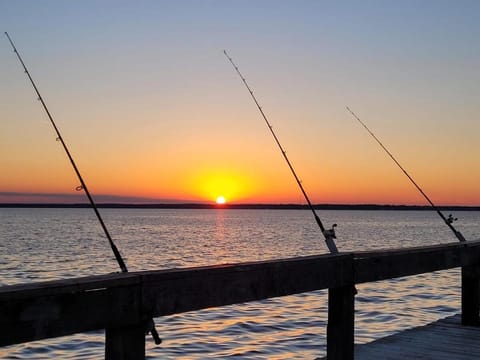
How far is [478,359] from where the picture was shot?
6230 mm

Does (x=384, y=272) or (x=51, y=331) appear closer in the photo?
(x=51, y=331)

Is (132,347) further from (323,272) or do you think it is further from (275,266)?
(323,272)

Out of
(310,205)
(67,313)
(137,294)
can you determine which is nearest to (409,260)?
(310,205)

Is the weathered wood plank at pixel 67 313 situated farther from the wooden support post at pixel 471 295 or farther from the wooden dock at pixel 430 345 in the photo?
the wooden support post at pixel 471 295

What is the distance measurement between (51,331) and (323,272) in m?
2.39

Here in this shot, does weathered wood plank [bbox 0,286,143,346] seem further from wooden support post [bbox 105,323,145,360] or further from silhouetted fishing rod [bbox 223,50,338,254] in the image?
silhouetted fishing rod [bbox 223,50,338,254]

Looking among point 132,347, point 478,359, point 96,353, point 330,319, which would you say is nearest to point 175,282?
point 132,347

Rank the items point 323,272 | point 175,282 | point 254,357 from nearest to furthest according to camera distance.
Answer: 1. point 175,282
2. point 323,272
3. point 254,357

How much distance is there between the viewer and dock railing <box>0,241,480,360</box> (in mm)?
2961

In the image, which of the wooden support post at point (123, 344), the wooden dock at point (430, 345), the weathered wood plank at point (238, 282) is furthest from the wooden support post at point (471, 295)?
the wooden support post at point (123, 344)

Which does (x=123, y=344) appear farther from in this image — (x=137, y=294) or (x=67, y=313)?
(x=67, y=313)

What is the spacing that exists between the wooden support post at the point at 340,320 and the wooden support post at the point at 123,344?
2082 millimetres

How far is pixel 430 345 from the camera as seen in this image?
6914mm

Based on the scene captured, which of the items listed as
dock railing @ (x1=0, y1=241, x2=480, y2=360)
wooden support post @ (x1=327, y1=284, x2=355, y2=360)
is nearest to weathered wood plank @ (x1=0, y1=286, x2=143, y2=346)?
dock railing @ (x1=0, y1=241, x2=480, y2=360)
